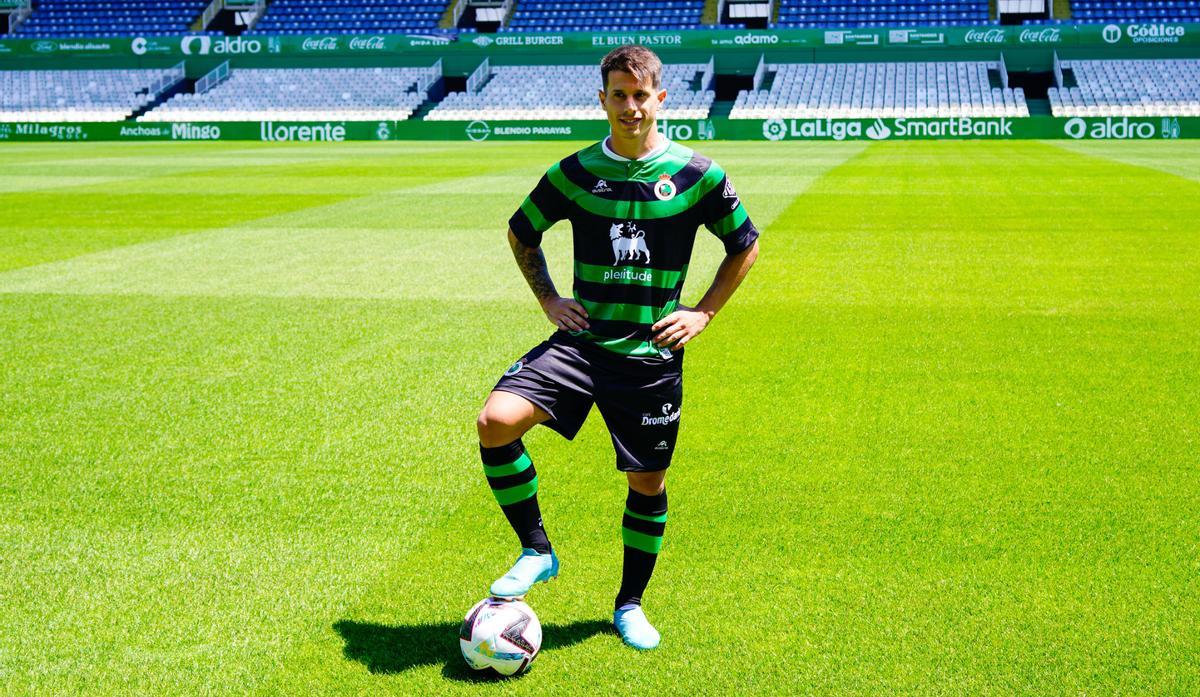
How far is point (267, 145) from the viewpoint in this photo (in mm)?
41281

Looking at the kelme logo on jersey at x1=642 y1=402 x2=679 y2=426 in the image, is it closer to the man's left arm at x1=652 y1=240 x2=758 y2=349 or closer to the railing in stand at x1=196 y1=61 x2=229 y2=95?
the man's left arm at x1=652 y1=240 x2=758 y2=349

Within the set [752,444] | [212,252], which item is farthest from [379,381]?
[212,252]

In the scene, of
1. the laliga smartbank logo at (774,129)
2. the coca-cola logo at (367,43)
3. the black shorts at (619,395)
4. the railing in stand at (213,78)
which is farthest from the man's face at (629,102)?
the railing in stand at (213,78)

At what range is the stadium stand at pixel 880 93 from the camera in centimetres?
4594

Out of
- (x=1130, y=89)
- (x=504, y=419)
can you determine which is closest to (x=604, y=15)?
(x=1130, y=89)

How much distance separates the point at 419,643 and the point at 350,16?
5956 cm

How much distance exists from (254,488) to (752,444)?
2462 millimetres

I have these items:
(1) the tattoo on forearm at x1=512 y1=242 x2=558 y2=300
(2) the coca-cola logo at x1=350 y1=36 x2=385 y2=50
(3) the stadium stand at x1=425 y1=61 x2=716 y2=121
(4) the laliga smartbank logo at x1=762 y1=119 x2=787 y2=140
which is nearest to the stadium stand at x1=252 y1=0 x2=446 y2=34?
(2) the coca-cola logo at x1=350 y1=36 x2=385 y2=50

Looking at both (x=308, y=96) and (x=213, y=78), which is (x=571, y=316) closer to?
(x=308, y=96)

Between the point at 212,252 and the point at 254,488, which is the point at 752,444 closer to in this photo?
the point at 254,488

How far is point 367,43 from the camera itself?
5431 centimetres

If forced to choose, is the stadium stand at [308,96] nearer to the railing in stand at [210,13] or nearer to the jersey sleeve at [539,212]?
the railing in stand at [210,13]

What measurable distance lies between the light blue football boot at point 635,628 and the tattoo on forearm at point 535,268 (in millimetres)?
1102

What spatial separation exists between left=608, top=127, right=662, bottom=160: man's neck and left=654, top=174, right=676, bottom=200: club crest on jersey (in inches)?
3.8
